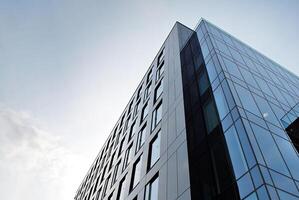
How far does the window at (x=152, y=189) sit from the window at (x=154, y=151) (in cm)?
145

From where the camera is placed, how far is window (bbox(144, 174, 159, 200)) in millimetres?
17275

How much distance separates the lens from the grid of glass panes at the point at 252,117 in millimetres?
10805

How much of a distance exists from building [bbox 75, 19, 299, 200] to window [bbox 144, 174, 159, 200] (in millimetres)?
78

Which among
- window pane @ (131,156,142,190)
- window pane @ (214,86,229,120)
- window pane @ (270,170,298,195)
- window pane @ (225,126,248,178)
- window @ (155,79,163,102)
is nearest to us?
window pane @ (270,170,298,195)

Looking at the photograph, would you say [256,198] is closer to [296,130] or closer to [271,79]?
[296,130]

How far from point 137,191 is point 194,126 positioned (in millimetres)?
8126

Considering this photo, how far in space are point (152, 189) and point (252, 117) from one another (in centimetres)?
889

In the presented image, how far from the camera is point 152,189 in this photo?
59.6 ft

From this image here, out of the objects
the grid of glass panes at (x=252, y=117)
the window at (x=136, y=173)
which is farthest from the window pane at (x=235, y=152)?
the window at (x=136, y=173)

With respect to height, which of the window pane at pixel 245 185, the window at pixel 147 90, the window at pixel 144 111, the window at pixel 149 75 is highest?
the window at pixel 149 75

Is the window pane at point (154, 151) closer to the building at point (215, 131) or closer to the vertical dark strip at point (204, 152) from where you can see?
the building at point (215, 131)

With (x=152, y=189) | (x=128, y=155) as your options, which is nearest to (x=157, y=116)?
(x=128, y=155)

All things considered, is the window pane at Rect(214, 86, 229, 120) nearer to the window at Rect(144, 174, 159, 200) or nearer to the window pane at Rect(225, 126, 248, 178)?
the window pane at Rect(225, 126, 248, 178)

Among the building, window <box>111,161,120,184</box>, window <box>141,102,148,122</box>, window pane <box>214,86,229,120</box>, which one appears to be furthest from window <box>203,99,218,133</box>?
window <box>111,161,120,184</box>
